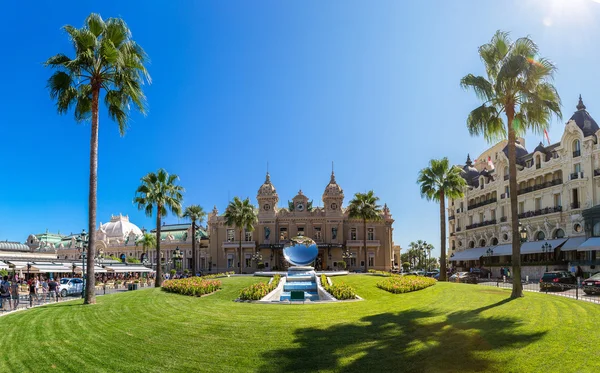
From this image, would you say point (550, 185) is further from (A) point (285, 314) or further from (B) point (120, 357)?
(B) point (120, 357)

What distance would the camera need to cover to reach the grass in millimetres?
11547

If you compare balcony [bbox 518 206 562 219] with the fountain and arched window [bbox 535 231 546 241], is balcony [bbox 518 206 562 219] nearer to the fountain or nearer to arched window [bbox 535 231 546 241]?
arched window [bbox 535 231 546 241]

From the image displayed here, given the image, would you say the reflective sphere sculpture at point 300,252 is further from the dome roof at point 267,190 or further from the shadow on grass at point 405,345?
the dome roof at point 267,190

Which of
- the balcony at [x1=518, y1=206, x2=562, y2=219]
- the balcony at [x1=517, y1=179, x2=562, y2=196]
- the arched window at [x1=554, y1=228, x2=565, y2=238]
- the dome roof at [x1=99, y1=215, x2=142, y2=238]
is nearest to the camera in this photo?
the arched window at [x1=554, y1=228, x2=565, y2=238]

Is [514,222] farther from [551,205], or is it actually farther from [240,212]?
[240,212]

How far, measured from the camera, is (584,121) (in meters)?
47.4

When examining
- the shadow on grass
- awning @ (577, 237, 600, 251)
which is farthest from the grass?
awning @ (577, 237, 600, 251)

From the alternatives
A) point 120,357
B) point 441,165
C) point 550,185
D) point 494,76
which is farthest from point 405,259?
point 120,357

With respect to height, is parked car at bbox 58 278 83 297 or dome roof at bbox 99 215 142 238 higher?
dome roof at bbox 99 215 142 238

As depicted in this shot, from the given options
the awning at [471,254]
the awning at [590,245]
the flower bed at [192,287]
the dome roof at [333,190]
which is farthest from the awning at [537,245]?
the flower bed at [192,287]

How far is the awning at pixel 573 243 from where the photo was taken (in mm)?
45219

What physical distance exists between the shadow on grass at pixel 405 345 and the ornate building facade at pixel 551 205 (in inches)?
1380

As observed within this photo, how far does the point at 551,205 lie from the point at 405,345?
46.6m

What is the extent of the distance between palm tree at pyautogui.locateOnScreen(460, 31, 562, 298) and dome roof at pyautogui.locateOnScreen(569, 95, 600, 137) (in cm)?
3198
